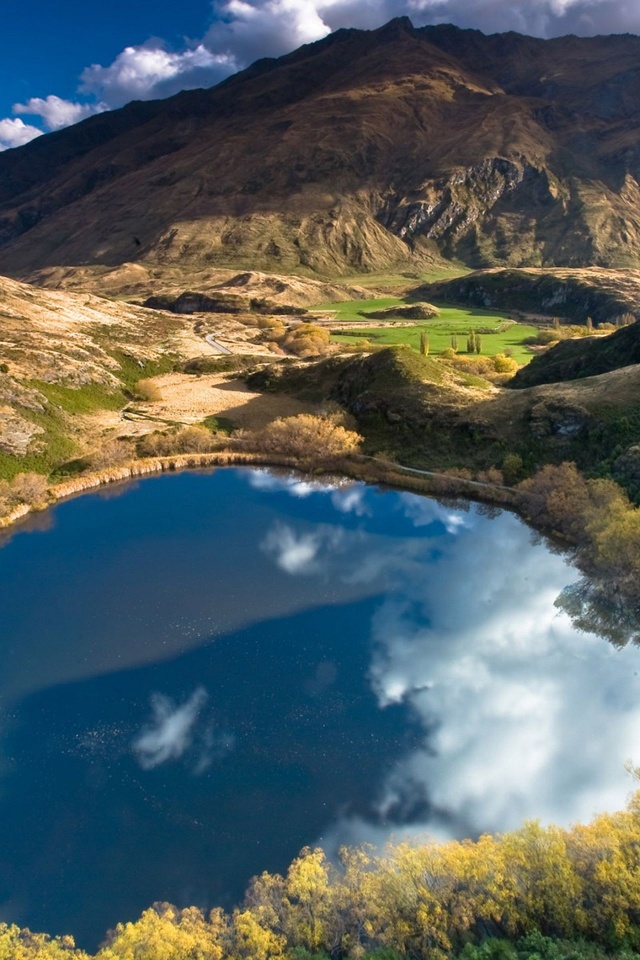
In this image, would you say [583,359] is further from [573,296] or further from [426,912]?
[573,296]

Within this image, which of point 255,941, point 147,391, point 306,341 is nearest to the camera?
point 255,941

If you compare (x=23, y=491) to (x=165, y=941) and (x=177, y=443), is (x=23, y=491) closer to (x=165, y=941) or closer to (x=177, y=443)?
(x=177, y=443)

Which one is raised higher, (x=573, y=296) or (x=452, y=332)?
(x=573, y=296)

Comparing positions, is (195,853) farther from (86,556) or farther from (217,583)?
(86,556)

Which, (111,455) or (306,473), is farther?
(306,473)

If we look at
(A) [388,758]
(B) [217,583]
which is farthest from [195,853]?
(B) [217,583]

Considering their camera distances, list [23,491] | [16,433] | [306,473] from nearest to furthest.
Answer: [23,491]
[16,433]
[306,473]

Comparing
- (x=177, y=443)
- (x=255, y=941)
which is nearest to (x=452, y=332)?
(x=177, y=443)

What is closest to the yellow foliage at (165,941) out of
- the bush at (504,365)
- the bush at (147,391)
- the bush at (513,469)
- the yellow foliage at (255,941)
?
the yellow foliage at (255,941)

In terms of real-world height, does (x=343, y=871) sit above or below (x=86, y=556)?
below
